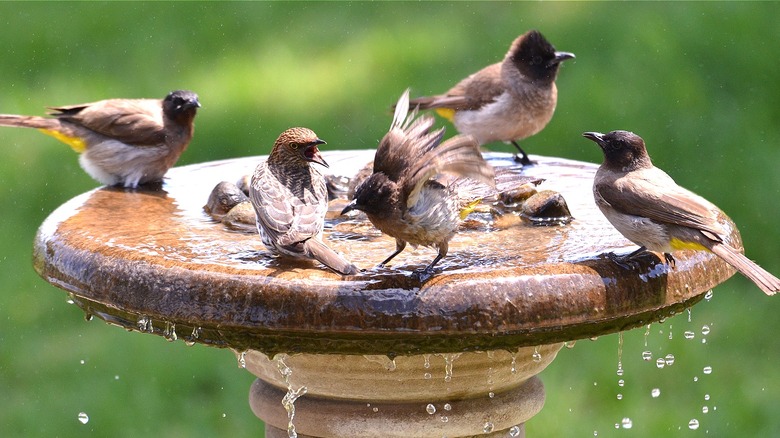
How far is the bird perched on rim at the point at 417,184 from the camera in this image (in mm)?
3799

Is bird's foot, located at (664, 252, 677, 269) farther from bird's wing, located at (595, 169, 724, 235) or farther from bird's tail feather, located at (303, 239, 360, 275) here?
bird's tail feather, located at (303, 239, 360, 275)

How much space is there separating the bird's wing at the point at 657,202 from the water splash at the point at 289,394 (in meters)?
1.32

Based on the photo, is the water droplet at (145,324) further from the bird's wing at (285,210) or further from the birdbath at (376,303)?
the bird's wing at (285,210)

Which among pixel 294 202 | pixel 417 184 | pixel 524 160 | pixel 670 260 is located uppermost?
pixel 417 184

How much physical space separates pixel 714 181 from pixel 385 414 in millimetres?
5725

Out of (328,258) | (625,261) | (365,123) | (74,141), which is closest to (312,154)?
(328,258)

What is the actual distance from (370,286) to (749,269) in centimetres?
132

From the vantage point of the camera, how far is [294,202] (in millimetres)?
4227

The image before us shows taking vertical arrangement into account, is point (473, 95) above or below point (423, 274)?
below

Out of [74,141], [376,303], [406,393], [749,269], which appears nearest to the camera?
[376,303]

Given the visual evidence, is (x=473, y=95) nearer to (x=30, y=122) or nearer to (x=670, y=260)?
(x=30, y=122)

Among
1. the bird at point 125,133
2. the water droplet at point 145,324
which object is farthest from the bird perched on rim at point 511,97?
the water droplet at point 145,324

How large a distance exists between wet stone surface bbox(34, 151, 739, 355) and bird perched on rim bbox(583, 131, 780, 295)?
76 mm

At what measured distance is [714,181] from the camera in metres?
9.24
